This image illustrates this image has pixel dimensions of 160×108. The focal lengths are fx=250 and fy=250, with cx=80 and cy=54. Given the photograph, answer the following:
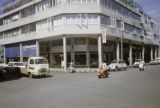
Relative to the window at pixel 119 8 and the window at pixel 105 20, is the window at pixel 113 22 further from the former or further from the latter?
the window at pixel 119 8

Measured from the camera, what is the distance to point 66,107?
405 inches

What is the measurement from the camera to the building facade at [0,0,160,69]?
36969mm

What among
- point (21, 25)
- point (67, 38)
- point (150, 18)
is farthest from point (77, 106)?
point (150, 18)

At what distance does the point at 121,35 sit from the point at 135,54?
63.6 feet

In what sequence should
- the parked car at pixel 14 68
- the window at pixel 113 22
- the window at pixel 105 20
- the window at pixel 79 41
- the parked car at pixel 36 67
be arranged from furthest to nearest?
the window at pixel 113 22, the window at pixel 79 41, the window at pixel 105 20, the parked car at pixel 14 68, the parked car at pixel 36 67

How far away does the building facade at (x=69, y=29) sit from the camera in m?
37.0

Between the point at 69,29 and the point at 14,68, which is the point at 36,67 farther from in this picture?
the point at 69,29

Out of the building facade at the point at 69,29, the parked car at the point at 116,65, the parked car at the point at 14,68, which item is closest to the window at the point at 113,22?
the building facade at the point at 69,29

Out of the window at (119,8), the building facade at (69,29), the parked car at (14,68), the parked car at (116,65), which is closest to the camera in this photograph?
the parked car at (14,68)

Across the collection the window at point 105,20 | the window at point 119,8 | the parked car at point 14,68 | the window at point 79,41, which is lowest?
the parked car at point 14,68

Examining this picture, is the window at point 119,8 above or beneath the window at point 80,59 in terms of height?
above

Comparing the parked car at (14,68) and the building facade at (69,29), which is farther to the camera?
the building facade at (69,29)

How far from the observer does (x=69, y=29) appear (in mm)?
36562

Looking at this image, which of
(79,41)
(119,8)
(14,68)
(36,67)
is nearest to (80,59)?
(79,41)
